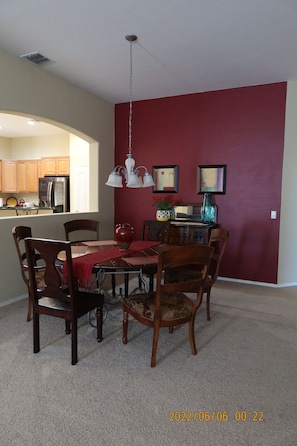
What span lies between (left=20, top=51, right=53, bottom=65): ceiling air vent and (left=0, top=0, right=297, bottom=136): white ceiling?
62 millimetres

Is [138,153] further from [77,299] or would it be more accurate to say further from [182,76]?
[77,299]

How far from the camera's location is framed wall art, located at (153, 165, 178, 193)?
503 centimetres

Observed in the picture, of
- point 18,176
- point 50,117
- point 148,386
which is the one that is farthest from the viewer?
point 18,176

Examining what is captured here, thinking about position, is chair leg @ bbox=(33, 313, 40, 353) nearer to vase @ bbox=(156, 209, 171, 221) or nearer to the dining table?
the dining table

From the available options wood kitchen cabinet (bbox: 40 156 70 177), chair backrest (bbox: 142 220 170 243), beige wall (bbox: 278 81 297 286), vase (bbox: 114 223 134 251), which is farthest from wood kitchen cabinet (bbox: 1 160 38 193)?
beige wall (bbox: 278 81 297 286)

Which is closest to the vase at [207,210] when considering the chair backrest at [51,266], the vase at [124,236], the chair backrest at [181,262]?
the vase at [124,236]

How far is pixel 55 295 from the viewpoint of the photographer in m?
2.35

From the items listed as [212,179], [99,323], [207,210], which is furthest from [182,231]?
[99,323]

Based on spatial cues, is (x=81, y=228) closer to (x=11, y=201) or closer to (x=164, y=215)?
(x=164, y=215)

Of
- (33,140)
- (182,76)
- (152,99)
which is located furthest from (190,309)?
(33,140)

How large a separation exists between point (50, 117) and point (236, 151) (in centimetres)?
276

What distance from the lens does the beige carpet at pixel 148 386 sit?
1683 mm

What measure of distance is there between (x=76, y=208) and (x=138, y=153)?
1.95m

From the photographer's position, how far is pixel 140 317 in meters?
2.36
